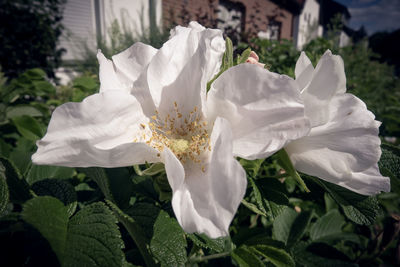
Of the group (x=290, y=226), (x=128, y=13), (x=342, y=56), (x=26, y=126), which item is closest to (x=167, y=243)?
(x=290, y=226)

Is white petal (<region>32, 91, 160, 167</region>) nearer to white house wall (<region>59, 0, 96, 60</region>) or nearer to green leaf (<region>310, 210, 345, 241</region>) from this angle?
green leaf (<region>310, 210, 345, 241</region>)

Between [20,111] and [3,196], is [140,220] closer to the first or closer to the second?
[3,196]

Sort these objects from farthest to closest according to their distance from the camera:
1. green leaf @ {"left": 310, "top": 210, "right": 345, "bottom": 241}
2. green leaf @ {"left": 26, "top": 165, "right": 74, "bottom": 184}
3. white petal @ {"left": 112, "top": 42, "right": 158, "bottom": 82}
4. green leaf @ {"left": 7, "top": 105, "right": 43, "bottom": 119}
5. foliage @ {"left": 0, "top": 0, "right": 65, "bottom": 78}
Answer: foliage @ {"left": 0, "top": 0, "right": 65, "bottom": 78}, green leaf @ {"left": 7, "top": 105, "right": 43, "bottom": 119}, green leaf @ {"left": 310, "top": 210, "right": 345, "bottom": 241}, green leaf @ {"left": 26, "top": 165, "right": 74, "bottom": 184}, white petal @ {"left": 112, "top": 42, "right": 158, "bottom": 82}

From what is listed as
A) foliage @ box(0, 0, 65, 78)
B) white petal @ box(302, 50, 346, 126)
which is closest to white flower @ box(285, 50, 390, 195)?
white petal @ box(302, 50, 346, 126)

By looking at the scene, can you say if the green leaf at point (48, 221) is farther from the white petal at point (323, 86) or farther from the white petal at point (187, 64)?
the white petal at point (323, 86)

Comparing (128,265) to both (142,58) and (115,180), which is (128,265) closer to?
(115,180)
